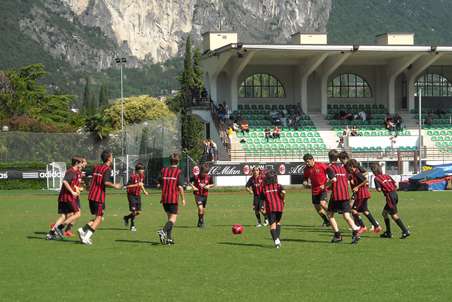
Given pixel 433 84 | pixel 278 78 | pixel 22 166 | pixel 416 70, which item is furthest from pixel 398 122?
pixel 22 166

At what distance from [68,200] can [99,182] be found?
1573mm

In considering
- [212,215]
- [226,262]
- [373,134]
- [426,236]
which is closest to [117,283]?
[226,262]

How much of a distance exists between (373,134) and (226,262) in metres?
47.3

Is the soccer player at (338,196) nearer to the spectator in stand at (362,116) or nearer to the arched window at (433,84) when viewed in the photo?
the spectator in stand at (362,116)

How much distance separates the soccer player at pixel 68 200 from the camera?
2095cm

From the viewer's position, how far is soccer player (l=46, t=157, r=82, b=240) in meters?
21.0

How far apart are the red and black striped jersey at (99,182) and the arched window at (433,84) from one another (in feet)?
169

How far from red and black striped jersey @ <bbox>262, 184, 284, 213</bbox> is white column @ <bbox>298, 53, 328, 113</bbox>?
144 feet

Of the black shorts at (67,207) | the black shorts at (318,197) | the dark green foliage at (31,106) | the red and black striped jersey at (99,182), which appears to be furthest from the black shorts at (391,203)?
the dark green foliage at (31,106)

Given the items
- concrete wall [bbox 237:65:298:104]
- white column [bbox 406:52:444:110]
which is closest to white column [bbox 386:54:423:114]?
white column [bbox 406:52:444:110]

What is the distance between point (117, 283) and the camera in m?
13.9

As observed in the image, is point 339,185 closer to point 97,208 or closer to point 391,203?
point 391,203

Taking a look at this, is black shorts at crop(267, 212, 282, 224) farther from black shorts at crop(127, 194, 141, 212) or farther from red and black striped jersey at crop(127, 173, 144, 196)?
red and black striped jersey at crop(127, 173, 144, 196)

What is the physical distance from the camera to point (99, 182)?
20.2 metres
